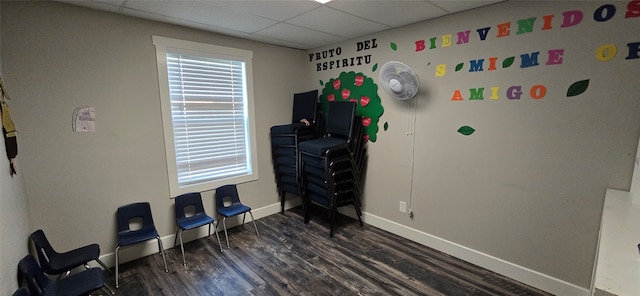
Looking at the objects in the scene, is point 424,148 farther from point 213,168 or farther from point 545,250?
point 213,168

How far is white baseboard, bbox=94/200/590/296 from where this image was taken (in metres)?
2.05

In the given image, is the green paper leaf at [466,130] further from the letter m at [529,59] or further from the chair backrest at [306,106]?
the chair backrest at [306,106]

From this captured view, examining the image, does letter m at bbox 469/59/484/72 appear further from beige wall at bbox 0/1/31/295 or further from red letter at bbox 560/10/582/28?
beige wall at bbox 0/1/31/295

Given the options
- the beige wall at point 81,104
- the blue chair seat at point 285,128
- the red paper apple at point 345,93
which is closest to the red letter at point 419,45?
the red paper apple at point 345,93

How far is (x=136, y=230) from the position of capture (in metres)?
2.56

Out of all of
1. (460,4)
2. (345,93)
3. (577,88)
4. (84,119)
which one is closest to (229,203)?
(84,119)

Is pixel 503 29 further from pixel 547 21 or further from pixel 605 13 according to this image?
pixel 605 13

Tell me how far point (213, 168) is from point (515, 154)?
122 inches

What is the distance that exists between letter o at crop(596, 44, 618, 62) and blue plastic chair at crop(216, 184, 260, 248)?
3.31 metres

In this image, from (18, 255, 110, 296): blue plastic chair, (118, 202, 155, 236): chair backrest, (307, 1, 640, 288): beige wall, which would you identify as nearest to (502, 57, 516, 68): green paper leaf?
(307, 1, 640, 288): beige wall

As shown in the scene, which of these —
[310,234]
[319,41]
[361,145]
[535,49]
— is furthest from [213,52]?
[535,49]

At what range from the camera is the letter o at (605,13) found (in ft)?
5.55

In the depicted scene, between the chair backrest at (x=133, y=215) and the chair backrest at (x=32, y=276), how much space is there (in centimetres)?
81

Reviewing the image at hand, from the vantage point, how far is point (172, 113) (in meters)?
2.77
